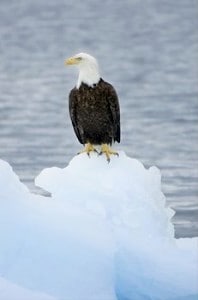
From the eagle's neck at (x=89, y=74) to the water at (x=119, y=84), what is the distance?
8.57 ft

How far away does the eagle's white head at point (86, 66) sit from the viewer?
8786 millimetres

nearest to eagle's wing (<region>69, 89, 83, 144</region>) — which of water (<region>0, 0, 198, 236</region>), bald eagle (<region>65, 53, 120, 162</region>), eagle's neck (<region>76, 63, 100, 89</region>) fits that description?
bald eagle (<region>65, 53, 120, 162</region>)

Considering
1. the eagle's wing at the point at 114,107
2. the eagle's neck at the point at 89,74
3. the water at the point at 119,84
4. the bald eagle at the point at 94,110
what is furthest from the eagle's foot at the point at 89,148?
the water at the point at 119,84

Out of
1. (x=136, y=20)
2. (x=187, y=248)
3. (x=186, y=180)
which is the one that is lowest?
(x=136, y=20)

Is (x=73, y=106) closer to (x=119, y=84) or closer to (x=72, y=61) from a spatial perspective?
(x=72, y=61)

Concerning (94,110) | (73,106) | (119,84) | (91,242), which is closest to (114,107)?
(94,110)

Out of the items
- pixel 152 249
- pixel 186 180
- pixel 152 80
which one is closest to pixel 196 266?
pixel 152 249

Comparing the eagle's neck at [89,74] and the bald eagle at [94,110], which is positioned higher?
the eagle's neck at [89,74]

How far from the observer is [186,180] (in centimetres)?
1334

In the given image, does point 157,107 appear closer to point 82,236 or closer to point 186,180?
point 186,180

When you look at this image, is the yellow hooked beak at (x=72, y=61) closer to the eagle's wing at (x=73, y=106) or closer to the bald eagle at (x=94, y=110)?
the bald eagle at (x=94, y=110)

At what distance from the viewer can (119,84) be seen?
22750 millimetres

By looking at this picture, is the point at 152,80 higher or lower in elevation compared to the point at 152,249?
lower

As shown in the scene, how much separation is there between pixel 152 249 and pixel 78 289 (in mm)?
506
